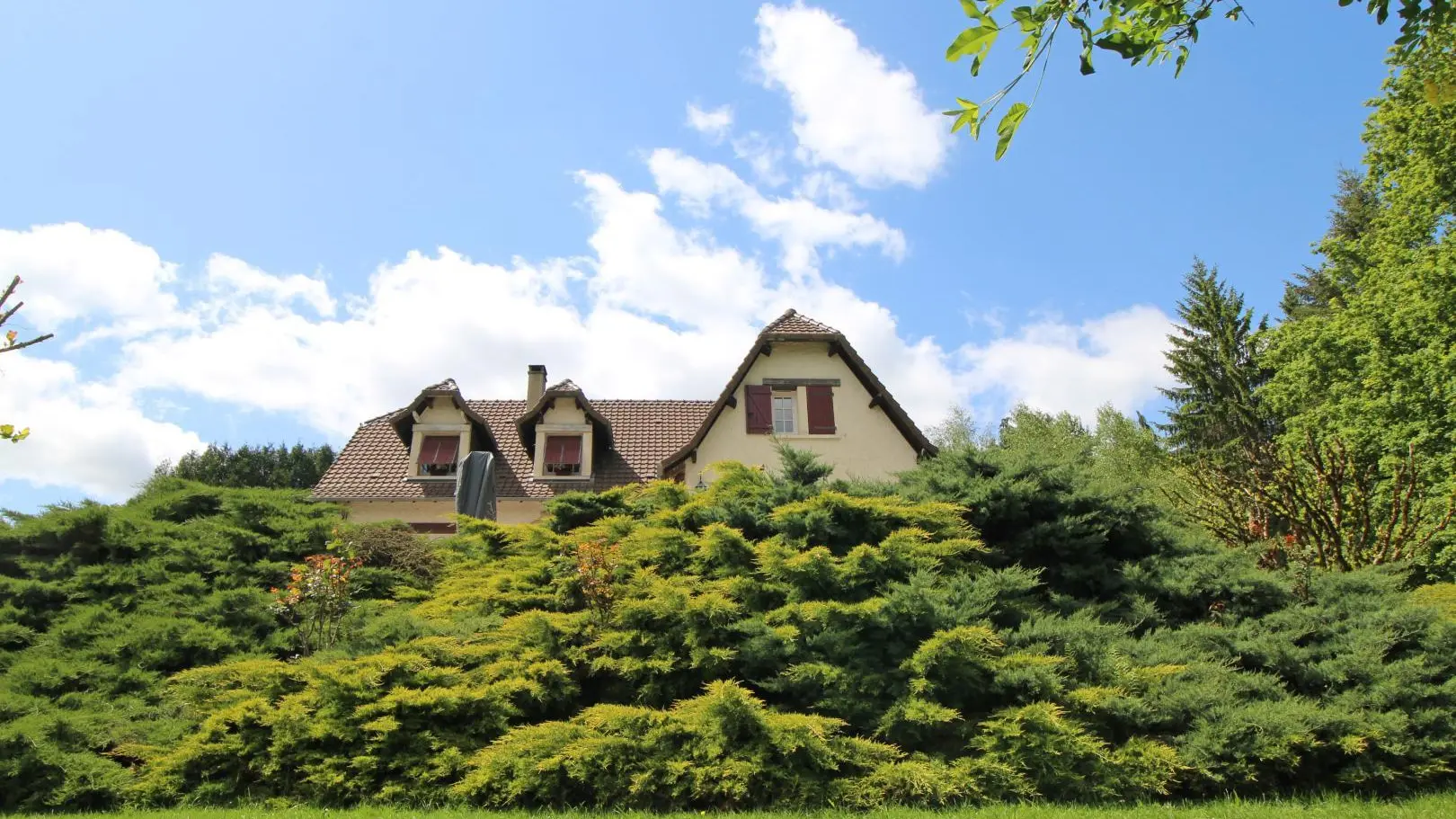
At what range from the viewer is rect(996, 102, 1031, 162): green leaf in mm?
3072

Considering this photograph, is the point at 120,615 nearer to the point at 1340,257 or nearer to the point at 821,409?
the point at 821,409

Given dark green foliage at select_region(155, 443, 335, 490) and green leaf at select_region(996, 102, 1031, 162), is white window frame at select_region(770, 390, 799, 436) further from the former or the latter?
dark green foliage at select_region(155, 443, 335, 490)

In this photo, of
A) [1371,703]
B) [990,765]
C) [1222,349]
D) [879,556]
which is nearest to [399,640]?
[879,556]

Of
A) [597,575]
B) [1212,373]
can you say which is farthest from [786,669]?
[1212,373]

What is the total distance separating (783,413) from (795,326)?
224cm

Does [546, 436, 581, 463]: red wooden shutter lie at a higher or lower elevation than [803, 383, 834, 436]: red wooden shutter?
lower

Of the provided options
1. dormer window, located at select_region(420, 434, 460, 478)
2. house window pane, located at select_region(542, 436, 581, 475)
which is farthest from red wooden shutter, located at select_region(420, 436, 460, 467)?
house window pane, located at select_region(542, 436, 581, 475)

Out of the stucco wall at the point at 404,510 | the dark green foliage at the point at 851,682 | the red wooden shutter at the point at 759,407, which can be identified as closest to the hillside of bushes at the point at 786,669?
the dark green foliage at the point at 851,682

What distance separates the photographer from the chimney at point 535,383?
24.3 m

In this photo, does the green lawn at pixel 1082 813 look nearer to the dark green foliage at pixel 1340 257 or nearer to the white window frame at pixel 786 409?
the white window frame at pixel 786 409

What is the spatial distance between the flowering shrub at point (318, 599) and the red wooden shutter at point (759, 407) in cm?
1106

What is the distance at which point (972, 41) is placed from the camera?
9.30 feet

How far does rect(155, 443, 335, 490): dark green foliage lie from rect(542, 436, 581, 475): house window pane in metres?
24.9

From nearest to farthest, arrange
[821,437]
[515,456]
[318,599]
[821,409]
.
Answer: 1. [318,599]
2. [821,437]
3. [821,409]
4. [515,456]
